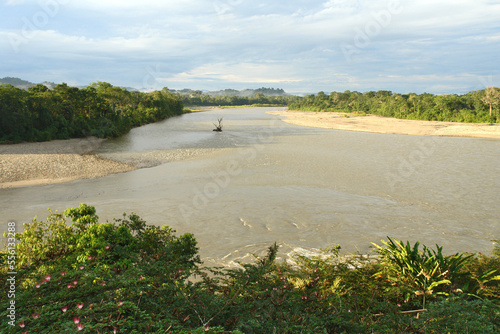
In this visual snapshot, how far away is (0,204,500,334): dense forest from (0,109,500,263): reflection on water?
344 centimetres

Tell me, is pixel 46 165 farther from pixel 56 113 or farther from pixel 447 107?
pixel 447 107

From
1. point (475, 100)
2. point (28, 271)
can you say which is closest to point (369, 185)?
point (28, 271)

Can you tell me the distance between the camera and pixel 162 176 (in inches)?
711

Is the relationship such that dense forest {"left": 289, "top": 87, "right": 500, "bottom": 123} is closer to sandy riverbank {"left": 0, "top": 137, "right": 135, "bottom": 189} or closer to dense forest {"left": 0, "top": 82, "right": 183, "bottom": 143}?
dense forest {"left": 0, "top": 82, "right": 183, "bottom": 143}

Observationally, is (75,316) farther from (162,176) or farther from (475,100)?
(475,100)

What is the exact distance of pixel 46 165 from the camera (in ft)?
64.4

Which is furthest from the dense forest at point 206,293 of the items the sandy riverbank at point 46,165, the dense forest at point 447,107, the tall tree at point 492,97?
the tall tree at point 492,97

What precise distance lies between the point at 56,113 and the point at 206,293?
3702cm

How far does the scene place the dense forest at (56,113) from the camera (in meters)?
28.5

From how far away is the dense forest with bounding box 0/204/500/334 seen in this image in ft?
11.1

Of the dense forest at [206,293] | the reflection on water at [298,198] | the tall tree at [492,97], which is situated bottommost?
the reflection on water at [298,198]

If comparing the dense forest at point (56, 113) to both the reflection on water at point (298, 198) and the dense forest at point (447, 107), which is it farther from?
the dense forest at point (447, 107)

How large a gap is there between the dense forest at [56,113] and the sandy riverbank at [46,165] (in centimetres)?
277

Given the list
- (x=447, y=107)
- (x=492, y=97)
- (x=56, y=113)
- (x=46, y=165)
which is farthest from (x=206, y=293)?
(x=447, y=107)
